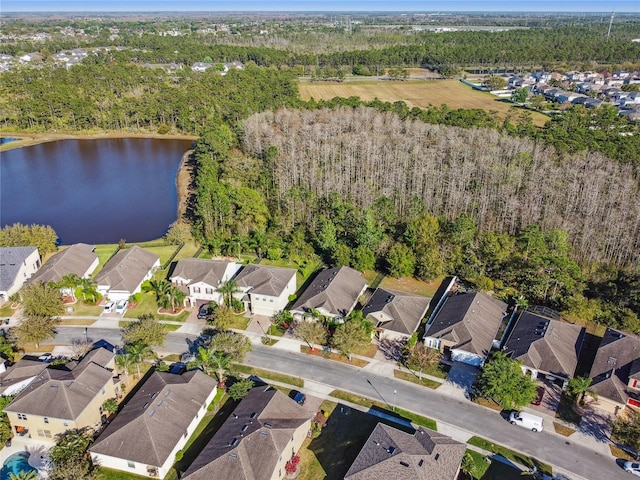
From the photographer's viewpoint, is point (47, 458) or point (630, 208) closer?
point (47, 458)

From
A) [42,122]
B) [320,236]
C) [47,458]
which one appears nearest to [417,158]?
[320,236]

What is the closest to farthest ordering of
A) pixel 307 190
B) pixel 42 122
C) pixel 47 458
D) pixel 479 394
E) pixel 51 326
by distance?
1. pixel 47 458
2. pixel 479 394
3. pixel 51 326
4. pixel 307 190
5. pixel 42 122

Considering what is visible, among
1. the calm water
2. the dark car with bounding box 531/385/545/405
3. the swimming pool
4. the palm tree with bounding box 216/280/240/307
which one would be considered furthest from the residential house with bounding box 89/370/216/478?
the calm water

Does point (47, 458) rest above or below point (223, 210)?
below

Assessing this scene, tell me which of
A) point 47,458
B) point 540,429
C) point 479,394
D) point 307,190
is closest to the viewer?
point 47,458

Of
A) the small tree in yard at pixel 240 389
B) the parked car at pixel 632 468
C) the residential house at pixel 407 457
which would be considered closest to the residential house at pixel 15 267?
the small tree in yard at pixel 240 389

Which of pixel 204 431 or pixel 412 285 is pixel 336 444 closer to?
pixel 204 431

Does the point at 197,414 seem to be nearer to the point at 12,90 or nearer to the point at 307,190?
the point at 307,190

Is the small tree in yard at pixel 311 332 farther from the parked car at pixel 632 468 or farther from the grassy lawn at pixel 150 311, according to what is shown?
the parked car at pixel 632 468

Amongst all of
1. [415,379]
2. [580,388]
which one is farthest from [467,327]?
[580,388]
